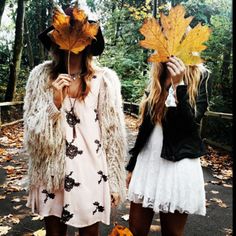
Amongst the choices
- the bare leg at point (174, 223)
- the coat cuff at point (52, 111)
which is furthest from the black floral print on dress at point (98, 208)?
the coat cuff at point (52, 111)

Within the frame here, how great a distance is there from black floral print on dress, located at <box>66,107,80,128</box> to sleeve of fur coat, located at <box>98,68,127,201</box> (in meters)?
0.15

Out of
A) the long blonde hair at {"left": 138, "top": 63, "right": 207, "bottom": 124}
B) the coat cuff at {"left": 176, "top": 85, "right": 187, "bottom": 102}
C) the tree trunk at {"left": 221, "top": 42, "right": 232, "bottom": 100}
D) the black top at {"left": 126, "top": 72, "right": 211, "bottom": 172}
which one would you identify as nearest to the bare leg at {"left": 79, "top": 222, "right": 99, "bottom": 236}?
the black top at {"left": 126, "top": 72, "right": 211, "bottom": 172}

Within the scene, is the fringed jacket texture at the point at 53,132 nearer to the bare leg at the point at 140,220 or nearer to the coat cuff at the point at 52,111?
the coat cuff at the point at 52,111

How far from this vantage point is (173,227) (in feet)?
6.65

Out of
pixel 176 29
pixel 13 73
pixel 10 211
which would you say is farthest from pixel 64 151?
pixel 13 73

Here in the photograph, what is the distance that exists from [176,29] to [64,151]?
2.97 ft

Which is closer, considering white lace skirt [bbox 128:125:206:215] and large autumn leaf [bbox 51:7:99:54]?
large autumn leaf [bbox 51:7:99:54]

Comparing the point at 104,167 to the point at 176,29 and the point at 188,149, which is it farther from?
the point at 176,29

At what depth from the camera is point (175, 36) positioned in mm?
1698

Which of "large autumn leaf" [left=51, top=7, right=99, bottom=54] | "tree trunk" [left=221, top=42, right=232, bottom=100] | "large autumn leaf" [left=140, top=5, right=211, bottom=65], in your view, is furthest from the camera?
"tree trunk" [left=221, top=42, right=232, bottom=100]

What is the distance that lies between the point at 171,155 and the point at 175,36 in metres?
0.69

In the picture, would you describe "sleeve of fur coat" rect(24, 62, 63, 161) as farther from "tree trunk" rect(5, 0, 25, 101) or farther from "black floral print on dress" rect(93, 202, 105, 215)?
"tree trunk" rect(5, 0, 25, 101)

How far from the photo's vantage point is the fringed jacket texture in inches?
76.6

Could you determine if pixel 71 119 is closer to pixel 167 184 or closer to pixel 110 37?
pixel 167 184
